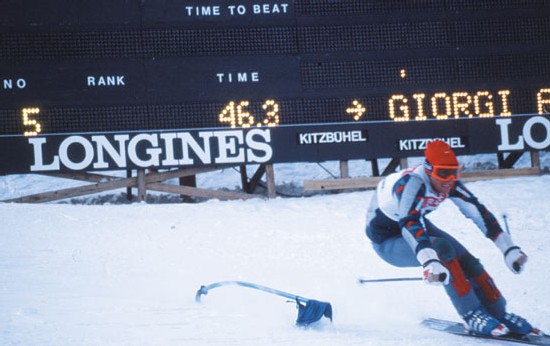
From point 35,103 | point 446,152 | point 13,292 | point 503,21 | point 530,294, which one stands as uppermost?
point 503,21

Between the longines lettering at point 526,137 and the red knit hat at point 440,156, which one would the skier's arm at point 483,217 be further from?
the longines lettering at point 526,137

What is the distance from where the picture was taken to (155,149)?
1068 centimetres

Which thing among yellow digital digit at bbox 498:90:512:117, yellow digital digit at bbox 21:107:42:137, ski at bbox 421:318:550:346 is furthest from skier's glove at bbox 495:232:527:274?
yellow digital digit at bbox 21:107:42:137

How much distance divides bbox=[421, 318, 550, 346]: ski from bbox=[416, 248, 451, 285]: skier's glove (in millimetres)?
456

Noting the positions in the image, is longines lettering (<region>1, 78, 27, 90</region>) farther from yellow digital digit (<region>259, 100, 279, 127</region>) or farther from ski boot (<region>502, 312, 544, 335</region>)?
ski boot (<region>502, 312, 544, 335</region>)

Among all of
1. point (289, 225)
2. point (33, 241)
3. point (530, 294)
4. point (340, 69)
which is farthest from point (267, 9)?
point (530, 294)

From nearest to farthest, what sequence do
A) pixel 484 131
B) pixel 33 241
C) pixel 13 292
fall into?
pixel 13 292
pixel 33 241
pixel 484 131

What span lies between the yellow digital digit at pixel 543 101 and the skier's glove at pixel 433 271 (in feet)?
26.2

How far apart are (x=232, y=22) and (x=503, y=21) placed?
4636mm

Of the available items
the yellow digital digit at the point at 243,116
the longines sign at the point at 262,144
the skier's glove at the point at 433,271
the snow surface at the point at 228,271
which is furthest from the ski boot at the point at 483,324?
the yellow digital digit at the point at 243,116

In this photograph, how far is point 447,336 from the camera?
4.21 m

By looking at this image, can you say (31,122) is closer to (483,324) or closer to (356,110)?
(356,110)

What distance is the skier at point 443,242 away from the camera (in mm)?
4098

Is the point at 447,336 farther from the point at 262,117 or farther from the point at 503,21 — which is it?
the point at 503,21
